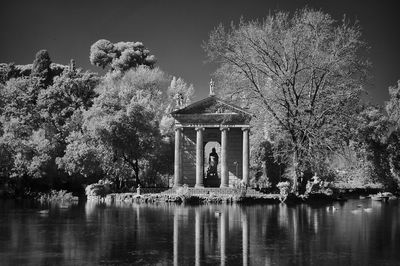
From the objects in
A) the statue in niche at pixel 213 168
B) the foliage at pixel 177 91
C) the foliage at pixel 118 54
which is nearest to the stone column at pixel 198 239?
the statue in niche at pixel 213 168

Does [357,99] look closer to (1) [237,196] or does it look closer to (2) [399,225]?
(1) [237,196]

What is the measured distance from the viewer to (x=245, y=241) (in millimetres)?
22234

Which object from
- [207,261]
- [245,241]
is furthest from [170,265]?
[245,241]

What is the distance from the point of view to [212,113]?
197 ft

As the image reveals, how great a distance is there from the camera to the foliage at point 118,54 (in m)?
102

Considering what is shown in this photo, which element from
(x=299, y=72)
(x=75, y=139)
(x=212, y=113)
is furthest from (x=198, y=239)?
(x=75, y=139)

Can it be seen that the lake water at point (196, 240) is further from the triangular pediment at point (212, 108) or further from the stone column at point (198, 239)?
the triangular pediment at point (212, 108)

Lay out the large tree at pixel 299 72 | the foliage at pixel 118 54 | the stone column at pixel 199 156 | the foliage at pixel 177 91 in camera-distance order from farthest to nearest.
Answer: the foliage at pixel 118 54
the foliage at pixel 177 91
the stone column at pixel 199 156
the large tree at pixel 299 72

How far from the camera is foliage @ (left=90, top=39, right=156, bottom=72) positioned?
101875mm

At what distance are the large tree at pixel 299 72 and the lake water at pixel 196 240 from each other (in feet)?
57.7

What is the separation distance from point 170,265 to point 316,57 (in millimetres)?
34898

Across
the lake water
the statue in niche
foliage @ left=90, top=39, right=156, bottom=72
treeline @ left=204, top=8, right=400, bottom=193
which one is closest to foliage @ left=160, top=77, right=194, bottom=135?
foliage @ left=90, top=39, right=156, bottom=72

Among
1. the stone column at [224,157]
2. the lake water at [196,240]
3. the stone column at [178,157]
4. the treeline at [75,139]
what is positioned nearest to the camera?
the lake water at [196,240]

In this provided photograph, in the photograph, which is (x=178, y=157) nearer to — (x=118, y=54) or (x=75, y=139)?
(x=75, y=139)
